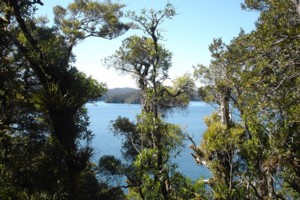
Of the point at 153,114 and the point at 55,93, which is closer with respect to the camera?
the point at 55,93

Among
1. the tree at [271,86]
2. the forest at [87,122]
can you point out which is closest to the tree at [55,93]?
the forest at [87,122]

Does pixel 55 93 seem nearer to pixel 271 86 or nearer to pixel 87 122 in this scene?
pixel 87 122

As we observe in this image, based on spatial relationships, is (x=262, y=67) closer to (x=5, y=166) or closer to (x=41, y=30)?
(x=5, y=166)

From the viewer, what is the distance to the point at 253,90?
29.3ft

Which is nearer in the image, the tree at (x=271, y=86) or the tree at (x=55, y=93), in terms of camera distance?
the tree at (x=271, y=86)

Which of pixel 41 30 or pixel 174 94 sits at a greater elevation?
pixel 41 30

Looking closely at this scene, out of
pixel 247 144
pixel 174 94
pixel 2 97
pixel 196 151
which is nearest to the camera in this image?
pixel 2 97

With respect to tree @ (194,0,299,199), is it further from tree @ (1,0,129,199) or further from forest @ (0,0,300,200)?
tree @ (1,0,129,199)

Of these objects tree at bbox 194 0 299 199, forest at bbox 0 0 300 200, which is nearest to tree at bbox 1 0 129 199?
forest at bbox 0 0 300 200

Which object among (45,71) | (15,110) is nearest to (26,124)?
(15,110)

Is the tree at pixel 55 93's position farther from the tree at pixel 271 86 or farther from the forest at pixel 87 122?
the tree at pixel 271 86

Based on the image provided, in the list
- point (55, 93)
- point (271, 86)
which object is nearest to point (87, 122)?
point (55, 93)

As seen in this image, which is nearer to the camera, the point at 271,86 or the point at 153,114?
the point at 271,86

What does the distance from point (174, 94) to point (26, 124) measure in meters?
12.7
